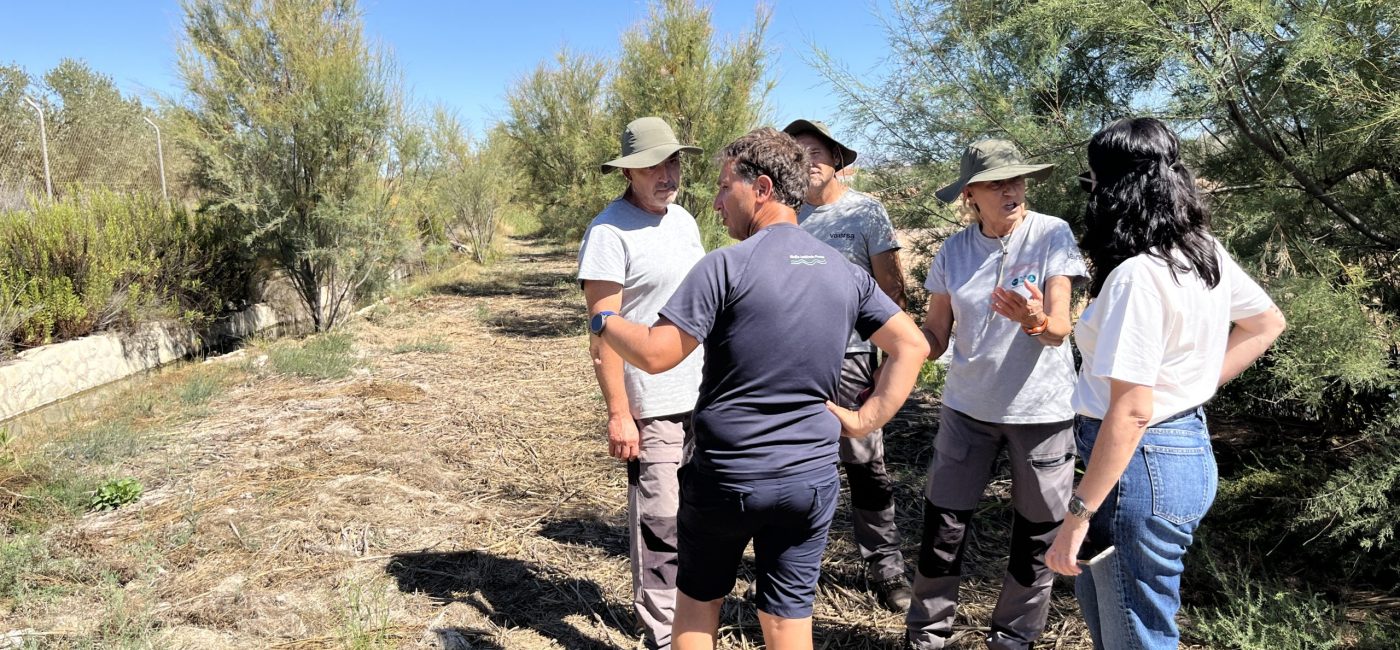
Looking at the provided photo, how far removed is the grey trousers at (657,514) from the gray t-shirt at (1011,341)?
3.10ft

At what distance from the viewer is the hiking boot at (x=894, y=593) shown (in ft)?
10.6

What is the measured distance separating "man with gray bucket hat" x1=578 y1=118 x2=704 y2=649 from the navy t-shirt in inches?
29.5

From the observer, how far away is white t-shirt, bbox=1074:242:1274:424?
168 cm

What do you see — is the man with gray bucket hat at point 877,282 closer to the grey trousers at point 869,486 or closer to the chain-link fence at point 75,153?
the grey trousers at point 869,486

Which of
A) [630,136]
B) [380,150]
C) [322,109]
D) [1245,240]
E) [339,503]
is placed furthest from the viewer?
[380,150]

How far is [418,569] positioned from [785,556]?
228cm

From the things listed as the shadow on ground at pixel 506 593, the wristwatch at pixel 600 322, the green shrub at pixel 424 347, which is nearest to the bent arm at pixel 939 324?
the wristwatch at pixel 600 322

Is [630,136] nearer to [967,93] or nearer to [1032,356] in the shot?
[1032,356]

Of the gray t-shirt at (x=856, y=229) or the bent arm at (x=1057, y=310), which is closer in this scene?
the bent arm at (x=1057, y=310)

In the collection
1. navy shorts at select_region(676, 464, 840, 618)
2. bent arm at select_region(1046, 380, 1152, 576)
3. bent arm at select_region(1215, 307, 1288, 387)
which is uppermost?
bent arm at select_region(1215, 307, 1288, 387)

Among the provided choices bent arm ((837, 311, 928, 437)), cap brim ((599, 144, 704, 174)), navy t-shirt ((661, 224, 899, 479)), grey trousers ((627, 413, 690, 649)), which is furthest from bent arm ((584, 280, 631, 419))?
bent arm ((837, 311, 928, 437))

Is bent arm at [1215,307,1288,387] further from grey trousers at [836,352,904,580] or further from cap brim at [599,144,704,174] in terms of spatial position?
cap brim at [599,144,704,174]

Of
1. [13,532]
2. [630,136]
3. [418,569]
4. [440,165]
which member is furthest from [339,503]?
[440,165]

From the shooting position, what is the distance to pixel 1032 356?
2516 millimetres
